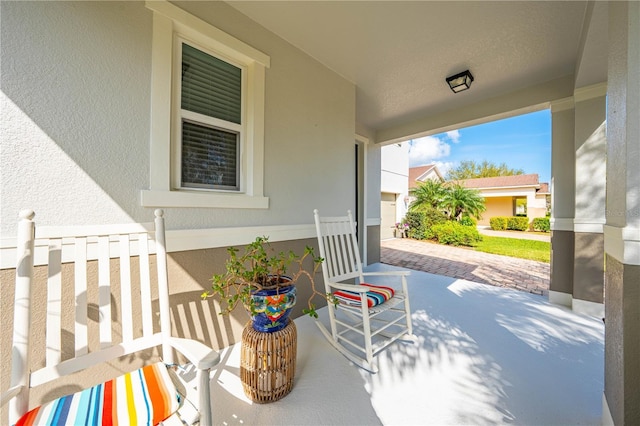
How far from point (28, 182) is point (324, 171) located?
86.4 inches

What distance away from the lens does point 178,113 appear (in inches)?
68.7

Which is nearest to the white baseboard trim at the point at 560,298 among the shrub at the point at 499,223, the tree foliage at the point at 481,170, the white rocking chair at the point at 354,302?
the white rocking chair at the point at 354,302

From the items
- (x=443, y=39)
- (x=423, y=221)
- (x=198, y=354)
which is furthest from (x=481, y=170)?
(x=198, y=354)

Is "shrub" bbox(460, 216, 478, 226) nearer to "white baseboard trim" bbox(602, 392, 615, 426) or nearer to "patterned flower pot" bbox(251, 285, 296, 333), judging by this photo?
"white baseboard trim" bbox(602, 392, 615, 426)

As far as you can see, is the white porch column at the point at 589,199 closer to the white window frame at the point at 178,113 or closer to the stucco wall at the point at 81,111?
the white window frame at the point at 178,113

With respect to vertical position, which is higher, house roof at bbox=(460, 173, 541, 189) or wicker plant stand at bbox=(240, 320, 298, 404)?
house roof at bbox=(460, 173, 541, 189)

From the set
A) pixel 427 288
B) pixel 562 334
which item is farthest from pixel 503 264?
pixel 562 334

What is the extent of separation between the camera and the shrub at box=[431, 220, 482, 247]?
8.42m

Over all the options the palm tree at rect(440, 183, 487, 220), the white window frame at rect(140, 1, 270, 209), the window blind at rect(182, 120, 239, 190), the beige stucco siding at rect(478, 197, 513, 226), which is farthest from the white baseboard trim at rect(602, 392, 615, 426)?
the beige stucco siding at rect(478, 197, 513, 226)

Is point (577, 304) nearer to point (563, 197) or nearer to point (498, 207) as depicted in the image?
point (563, 197)

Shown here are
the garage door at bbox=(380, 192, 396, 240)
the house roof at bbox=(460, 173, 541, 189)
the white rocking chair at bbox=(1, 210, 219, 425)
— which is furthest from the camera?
the house roof at bbox=(460, 173, 541, 189)

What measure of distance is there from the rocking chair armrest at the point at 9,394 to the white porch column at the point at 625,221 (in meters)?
2.28

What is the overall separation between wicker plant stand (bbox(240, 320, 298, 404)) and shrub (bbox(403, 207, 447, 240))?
928 cm

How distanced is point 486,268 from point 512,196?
14448mm
